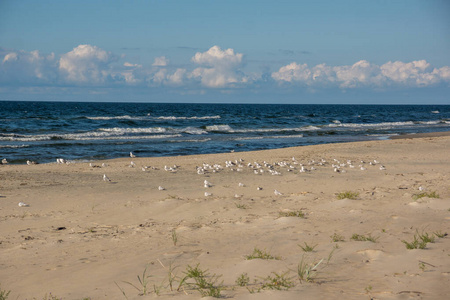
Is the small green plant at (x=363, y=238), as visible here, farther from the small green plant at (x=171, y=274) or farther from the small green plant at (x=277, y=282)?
the small green plant at (x=171, y=274)

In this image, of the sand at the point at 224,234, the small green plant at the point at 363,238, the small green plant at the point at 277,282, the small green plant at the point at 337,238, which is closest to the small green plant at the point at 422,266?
the sand at the point at 224,234

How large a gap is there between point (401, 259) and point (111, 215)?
4376 mm

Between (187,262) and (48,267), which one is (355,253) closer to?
(187,262)

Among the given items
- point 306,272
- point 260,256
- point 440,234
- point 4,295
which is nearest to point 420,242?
point 440,234

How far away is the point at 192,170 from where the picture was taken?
11766 mm

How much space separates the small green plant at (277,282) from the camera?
11.2ft

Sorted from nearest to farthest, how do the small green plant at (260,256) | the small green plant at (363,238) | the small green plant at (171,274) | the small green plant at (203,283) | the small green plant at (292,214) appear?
the small green plant at (203,283)
the small green plant at (171,274)
the small green plant at (260,256)
the small green plant at (363,238)
the small green plant at (292,214)

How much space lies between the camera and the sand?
11.8 ft

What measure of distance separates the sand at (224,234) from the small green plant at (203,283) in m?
0.05

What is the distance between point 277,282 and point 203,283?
63 cm

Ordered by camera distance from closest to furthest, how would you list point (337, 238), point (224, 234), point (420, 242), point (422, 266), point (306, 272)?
1. point (306, 272)
2. point (422, 266)
3. point (420, 242)
4. point (337, 238)
5. point (224, 234)

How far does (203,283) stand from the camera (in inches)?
139

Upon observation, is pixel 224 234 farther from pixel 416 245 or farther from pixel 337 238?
pixel 416 245

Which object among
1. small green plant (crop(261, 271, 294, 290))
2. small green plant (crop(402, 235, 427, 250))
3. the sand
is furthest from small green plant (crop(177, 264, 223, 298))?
small green plant (crop(402, 235, 427, 250))
